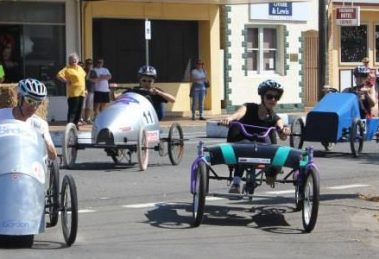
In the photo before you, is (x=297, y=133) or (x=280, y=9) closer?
(x=297, y=133)

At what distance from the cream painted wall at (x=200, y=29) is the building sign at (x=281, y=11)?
1.67 metres

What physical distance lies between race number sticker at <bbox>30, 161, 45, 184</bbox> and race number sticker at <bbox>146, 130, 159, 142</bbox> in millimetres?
6247

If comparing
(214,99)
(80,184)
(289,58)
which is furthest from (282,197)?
A: (289,58)

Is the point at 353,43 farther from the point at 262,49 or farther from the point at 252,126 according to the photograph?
the point at 252,126

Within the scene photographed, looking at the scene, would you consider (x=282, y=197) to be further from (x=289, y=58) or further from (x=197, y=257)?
(x=289, y=58)

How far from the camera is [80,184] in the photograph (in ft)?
43.1

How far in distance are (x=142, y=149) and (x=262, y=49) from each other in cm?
1708

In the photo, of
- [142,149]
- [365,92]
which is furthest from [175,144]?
[365,92]

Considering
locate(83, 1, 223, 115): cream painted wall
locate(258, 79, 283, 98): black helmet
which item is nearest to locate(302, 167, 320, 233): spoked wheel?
locate(258, 79, 283, 98): black helmet

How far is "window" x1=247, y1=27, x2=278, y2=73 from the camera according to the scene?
100 feet

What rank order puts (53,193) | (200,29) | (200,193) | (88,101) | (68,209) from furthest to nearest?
(200,29) → (88,101) → (200,193) → (53,193) → (68,209)

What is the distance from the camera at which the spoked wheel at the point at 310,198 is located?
9133mm

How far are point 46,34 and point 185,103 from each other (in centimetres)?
531

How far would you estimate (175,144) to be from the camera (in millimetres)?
15492
